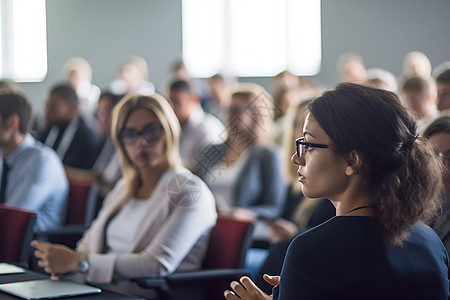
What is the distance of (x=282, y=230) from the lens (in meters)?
3.18

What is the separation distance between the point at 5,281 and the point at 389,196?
4.34 ft

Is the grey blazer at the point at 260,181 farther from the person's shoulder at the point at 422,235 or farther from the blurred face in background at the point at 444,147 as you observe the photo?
the person's shoulder at the point at 422,235

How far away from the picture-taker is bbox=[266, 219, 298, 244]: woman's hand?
315 cm

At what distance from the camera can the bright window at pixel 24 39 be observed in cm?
1197

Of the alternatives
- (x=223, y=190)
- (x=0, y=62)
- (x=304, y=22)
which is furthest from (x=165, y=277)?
(x=0, y=62)

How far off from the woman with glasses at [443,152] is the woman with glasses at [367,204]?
1.68 feet

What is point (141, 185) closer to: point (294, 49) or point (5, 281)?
point (5, 281)

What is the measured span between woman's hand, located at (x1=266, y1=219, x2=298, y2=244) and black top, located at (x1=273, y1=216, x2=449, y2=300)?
1.75 metres

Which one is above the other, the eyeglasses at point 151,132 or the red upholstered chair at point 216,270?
the eyeglasses at point 151,132

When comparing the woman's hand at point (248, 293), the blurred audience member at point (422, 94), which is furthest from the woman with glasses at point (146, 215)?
the blurred audience member at point (422, 94)

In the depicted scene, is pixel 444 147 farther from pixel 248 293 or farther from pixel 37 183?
pixel 37 183

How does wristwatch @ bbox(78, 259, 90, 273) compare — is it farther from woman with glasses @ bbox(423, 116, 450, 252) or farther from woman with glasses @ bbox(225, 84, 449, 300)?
woman with glasses @ bbox(423, 116, 450, 252)

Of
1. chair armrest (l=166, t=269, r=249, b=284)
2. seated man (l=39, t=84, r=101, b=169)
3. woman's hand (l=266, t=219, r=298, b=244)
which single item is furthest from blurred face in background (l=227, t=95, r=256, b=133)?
seated man (l=39, t=84, r=101, b=169)

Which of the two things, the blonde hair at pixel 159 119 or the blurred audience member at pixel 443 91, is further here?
the blurred audience member at pixel 443 91
